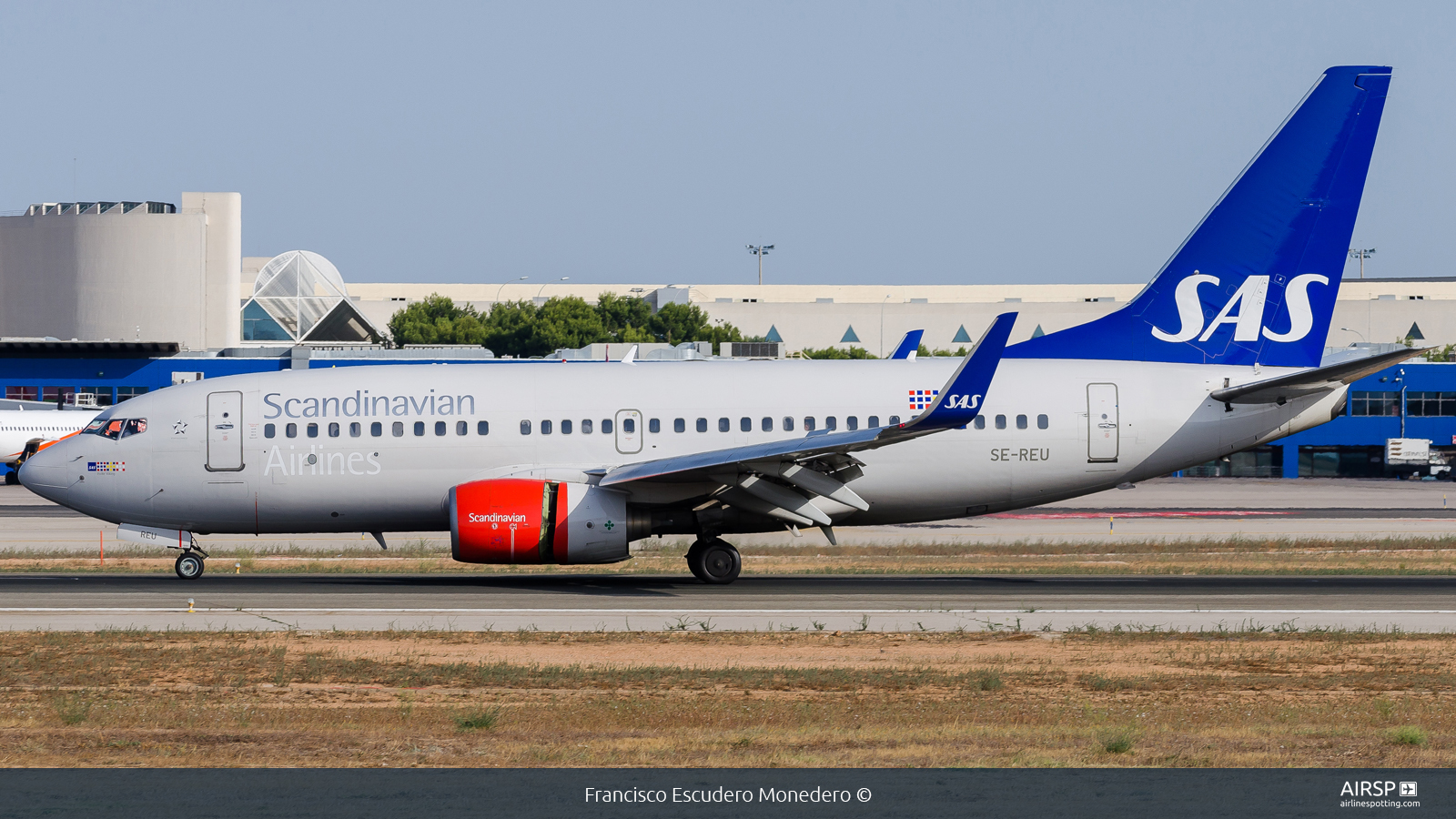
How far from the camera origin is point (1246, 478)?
9625cm

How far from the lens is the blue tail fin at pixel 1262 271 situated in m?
30.1

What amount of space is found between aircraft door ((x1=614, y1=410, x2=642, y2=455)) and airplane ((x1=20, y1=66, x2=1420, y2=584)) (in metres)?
0.04

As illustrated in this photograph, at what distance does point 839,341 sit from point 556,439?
122063 millimetres

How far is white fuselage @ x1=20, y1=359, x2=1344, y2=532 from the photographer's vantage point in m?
28.6

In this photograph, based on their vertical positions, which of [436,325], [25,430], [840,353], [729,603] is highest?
[436,325]

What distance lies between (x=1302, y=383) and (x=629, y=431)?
13203mm

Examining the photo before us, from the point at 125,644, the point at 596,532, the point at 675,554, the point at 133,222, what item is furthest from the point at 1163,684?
the point at 133,222

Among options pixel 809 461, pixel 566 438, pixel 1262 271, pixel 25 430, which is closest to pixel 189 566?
pixel 566 438

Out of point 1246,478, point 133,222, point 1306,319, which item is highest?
point 133,222

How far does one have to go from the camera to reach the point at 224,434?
94.3ft

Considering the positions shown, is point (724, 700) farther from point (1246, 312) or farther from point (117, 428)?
point (1246, 312)

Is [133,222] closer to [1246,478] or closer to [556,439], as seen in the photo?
[1246,478]

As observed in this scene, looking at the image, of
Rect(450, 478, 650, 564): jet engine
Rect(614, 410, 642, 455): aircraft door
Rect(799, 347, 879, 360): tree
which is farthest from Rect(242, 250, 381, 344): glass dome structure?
Rect(450, 478, 650, 564): jet engine

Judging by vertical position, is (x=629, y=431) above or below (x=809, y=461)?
above
